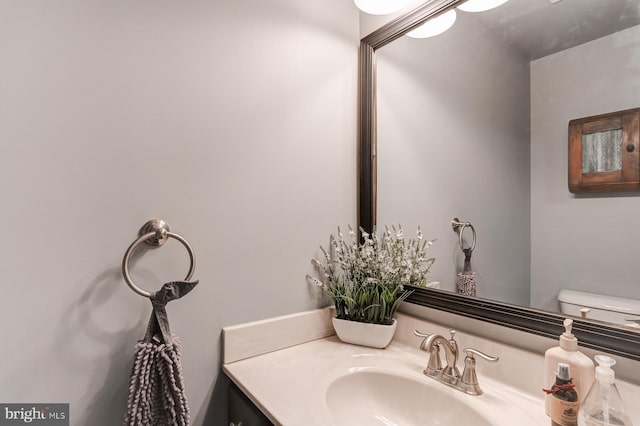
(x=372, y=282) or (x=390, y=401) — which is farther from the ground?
(x=372, y=282)

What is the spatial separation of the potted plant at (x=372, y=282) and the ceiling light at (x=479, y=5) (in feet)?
2.30

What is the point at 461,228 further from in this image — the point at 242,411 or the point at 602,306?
the point at 242,411

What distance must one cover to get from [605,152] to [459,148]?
39 centimetres

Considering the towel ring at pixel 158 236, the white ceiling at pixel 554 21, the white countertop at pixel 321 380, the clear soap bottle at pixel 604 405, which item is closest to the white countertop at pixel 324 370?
the white countertop at pixel 321 380

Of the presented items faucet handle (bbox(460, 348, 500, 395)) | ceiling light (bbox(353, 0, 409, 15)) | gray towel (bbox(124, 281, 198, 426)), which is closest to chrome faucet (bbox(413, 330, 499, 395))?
faucet handle (bbox(460, 348, 500, 395))

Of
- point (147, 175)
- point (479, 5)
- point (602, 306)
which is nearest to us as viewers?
point (602, 306)

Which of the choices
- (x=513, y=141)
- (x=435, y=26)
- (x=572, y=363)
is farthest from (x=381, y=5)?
(x=572, y=363)

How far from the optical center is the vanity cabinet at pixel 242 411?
748mm

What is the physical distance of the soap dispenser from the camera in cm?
62

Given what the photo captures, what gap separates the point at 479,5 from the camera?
0.94m

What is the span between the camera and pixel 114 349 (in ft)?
2.53

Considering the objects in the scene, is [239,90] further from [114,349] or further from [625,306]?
[625,306]

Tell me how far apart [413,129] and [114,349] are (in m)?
1.11

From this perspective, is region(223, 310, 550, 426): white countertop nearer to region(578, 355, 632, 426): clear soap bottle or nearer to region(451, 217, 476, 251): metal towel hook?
region(578, 355, 632, 426): clear soap bottle
